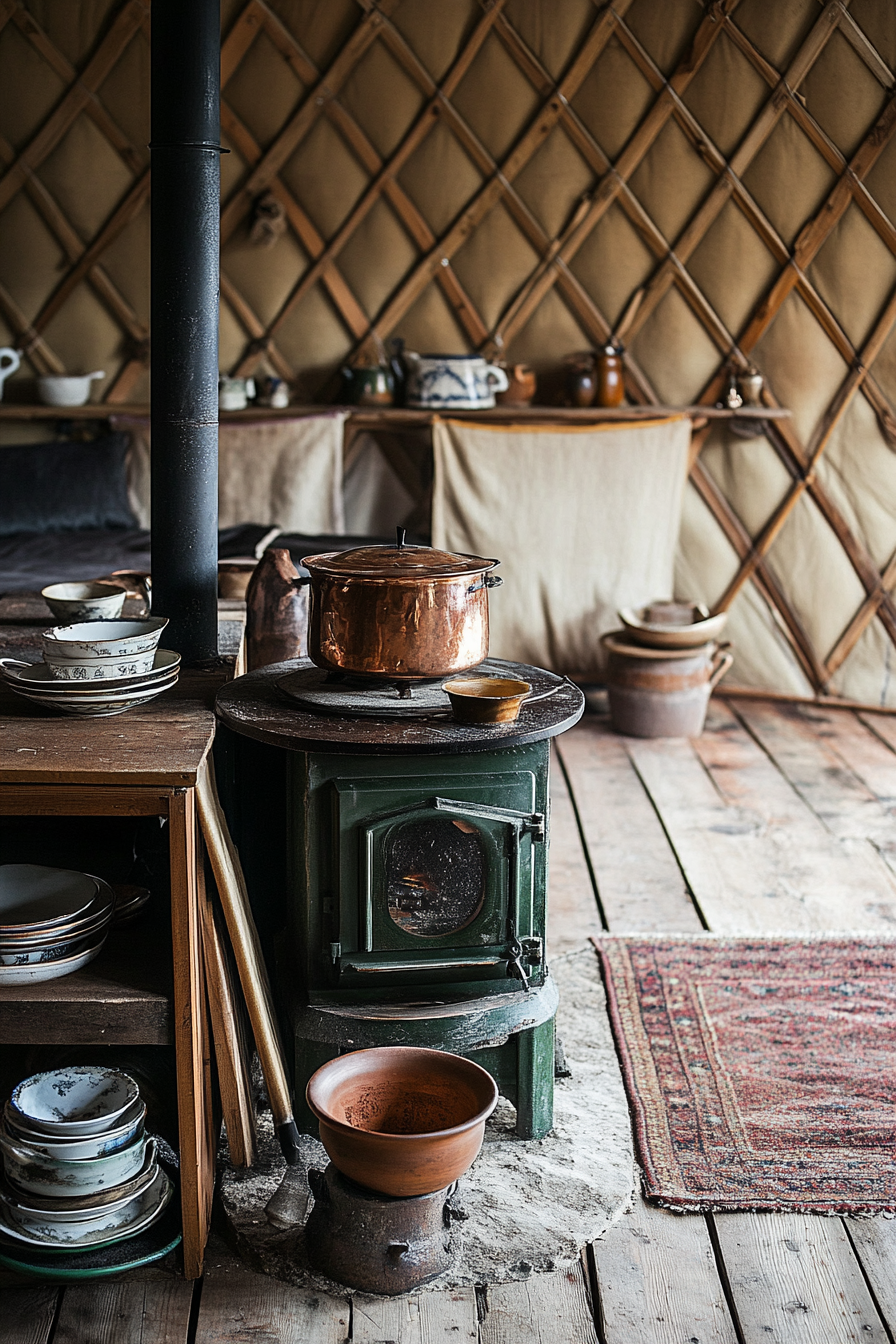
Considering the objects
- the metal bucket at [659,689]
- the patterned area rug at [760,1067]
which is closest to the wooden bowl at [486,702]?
the patterned area rug at [760,1067]

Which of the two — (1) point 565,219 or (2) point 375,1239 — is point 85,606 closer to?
(2) point 375,1239

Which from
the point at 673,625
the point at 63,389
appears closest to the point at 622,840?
the point at 673,625

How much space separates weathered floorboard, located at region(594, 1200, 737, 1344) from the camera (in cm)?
141

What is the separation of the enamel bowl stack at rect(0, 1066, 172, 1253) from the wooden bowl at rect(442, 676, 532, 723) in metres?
0.57

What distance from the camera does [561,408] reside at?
12.4 feet

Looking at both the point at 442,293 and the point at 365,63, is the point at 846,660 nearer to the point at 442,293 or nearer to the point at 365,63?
the point at 442,293

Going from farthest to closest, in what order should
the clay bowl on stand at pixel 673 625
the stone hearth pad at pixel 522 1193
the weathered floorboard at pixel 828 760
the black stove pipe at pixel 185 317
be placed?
the clay bowl on stand at pixel 673 625 → the weathered floorboard at pixel 828 760 → the black stove pipe at pixel 185 317 → the stone hearth pad at pixel 522 1193

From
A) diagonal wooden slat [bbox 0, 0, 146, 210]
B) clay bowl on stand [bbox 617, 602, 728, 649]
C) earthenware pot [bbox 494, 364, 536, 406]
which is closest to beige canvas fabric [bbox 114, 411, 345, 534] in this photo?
earthenware pot [bbox 494, 364, 536, 406]

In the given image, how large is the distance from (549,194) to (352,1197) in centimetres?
305

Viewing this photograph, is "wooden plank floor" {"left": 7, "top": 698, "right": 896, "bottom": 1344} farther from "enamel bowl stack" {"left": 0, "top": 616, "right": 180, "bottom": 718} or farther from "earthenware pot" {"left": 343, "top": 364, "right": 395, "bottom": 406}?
"earthenware pot" {"left": 343, "top": 364, "right": 395, "bottom": 406}

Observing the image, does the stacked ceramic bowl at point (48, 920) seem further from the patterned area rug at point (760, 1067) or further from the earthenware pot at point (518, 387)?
the earthenware pot at point (518, 387)

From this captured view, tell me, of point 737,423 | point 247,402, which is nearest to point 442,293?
point 247,402

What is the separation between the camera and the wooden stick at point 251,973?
157 cm

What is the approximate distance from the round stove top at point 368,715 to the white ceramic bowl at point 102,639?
0.12 meters
